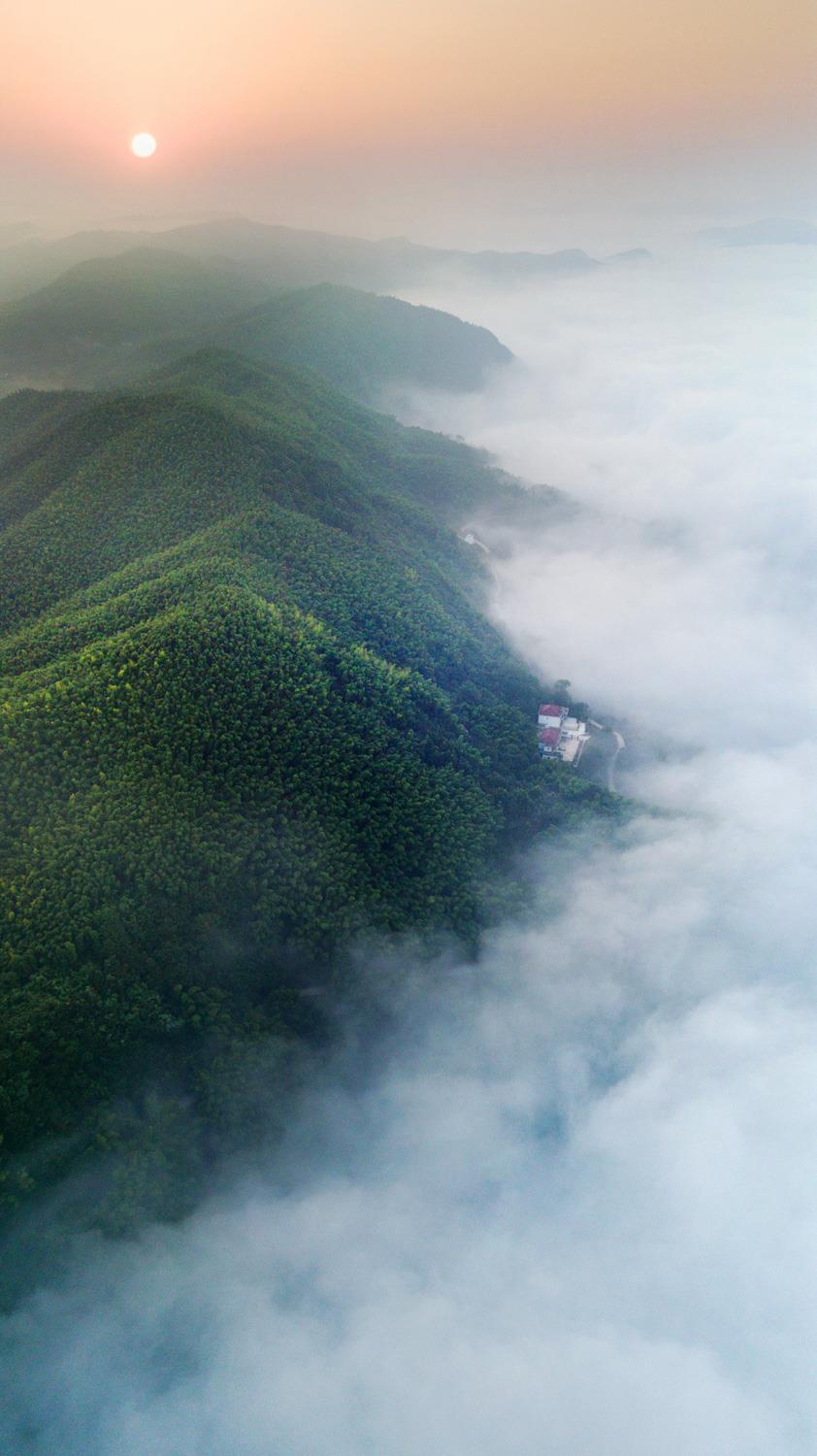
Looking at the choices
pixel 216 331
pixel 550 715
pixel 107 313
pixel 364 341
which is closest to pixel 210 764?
pixel 550 715

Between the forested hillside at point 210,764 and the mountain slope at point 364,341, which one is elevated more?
the mountain slope at point 364,341

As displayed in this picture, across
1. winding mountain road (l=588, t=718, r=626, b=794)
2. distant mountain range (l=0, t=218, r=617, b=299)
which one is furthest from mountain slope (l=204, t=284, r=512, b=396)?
winding mountain road (l=588, t=718, r=626, b=794)

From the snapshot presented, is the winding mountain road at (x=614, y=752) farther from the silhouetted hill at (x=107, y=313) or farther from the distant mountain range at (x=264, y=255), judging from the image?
the distant mountain range at (x=264, y=255)

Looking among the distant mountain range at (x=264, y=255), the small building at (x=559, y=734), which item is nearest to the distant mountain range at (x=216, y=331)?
the distant mountain range at (x=264, y=255)

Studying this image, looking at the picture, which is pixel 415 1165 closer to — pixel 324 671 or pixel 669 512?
pixel 324 671

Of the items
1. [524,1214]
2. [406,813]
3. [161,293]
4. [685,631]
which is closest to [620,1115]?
[524,1214]

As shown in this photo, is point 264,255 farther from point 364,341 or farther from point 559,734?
point 559,734

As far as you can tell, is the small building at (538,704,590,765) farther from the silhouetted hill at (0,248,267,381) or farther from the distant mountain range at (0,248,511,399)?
the silhouetted hill at (0,248,267,381)
